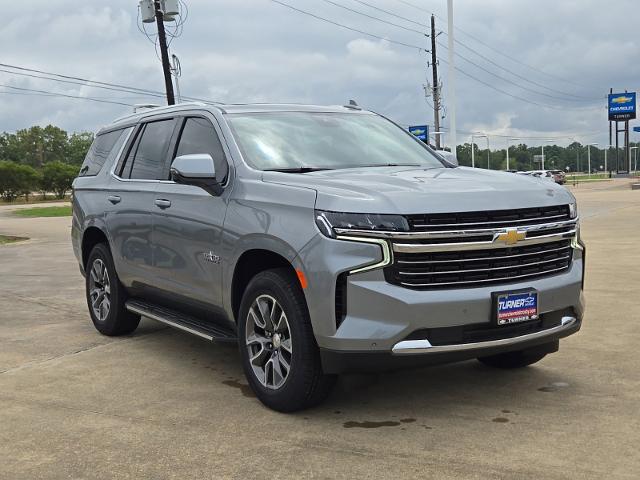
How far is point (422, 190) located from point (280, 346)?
4.09 feet

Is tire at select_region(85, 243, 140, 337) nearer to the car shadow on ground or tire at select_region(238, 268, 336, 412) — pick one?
the car shadow on ground

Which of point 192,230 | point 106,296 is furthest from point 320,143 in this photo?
point 106,296

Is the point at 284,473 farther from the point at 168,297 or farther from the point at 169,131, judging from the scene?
the point at 169,131

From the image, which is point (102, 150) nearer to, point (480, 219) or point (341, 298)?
point (341, 298)

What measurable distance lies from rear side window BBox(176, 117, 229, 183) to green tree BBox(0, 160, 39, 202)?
177ft

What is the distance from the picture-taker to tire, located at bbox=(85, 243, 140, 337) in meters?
6.50

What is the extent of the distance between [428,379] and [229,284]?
1.53 metres

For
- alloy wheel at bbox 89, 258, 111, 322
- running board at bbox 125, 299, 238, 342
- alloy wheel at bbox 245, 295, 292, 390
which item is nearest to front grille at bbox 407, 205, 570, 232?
alloy wheel at bbox 245, 295, 292, 390

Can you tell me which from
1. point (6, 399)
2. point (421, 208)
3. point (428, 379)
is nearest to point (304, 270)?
point (421, 208)

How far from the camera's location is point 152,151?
6133 millimetres

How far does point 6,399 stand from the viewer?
4.89 metres

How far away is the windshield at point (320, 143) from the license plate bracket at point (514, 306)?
5.12ft

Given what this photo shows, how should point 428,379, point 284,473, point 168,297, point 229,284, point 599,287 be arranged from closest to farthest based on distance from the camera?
point 284,473 < point 229,284 < point 428,379 < point 168,297 < point 599,287

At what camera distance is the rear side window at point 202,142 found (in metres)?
5.07
